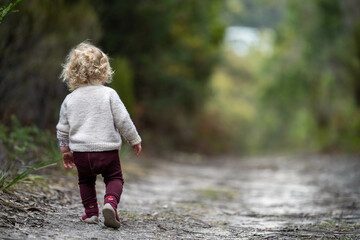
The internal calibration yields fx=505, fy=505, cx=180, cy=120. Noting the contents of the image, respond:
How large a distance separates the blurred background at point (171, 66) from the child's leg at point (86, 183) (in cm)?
176

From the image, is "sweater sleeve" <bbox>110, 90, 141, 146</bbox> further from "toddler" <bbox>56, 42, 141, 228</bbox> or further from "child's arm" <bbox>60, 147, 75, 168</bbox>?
"child's arm" <bbox>60, 147, 75, 168</bbox>

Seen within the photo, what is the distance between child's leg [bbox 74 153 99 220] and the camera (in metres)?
3.78

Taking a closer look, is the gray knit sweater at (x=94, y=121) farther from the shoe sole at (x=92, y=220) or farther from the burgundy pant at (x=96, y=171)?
the shoe sole at (x=92, y=220)

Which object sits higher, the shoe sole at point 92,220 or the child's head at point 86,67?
the child's head at point 86,67

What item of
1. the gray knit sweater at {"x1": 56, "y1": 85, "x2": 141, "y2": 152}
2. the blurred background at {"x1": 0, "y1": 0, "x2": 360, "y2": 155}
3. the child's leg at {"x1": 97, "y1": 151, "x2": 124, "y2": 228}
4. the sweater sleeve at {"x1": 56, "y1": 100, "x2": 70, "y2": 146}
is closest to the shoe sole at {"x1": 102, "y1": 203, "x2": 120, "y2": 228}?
the child's leg at {"x1": 97, "y1": 151, "x2": 124, "y2": 228}

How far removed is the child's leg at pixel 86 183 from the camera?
12.4ft

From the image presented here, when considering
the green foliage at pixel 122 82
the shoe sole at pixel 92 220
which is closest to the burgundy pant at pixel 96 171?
the shoe sole at pixel 92 220

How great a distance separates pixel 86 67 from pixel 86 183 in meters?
0.89

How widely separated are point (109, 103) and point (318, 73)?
22.5m

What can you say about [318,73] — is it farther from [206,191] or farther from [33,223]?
[33,223]

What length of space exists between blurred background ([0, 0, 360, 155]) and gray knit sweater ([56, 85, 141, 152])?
69.4 inches

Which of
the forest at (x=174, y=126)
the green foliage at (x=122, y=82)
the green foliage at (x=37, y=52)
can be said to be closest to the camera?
the forest at (x=174, y=126)

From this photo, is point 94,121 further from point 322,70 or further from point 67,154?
point 322,70

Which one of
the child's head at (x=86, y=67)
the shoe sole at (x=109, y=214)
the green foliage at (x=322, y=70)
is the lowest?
the shoe sole at (x=109, y=214)
